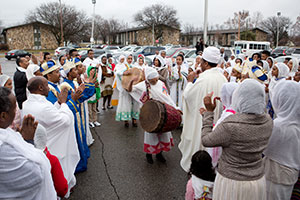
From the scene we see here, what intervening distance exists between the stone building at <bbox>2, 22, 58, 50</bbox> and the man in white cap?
203ft

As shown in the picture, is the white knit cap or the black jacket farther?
the black jacket

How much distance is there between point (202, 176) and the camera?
2.61 meters

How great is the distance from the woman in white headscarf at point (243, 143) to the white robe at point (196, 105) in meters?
1.48

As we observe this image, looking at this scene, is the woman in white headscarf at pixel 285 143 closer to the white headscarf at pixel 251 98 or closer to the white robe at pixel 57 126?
the white headscarf at pixel 251 98

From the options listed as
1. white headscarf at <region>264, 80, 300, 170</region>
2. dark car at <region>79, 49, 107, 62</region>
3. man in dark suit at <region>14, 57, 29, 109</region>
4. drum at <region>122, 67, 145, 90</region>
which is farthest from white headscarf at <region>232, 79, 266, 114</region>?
dark car at <region>79, 49, 107, 62</region>

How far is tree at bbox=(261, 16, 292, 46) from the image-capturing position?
64000 mm

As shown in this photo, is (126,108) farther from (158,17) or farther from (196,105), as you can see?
(158,17)

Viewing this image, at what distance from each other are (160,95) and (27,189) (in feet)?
10.7

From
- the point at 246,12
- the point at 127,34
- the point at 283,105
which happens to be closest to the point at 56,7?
the point at 127,34

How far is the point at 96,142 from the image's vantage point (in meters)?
5.91

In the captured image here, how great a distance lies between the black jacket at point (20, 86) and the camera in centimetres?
552

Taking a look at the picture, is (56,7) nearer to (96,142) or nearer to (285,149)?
(96,142)

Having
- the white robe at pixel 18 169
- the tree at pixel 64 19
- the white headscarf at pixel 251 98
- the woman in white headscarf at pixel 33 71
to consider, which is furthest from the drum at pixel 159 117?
the tree at pixel 64 19

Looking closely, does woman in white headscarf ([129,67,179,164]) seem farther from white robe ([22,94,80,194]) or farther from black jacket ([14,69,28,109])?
black jacket ([14,69,28,109])
